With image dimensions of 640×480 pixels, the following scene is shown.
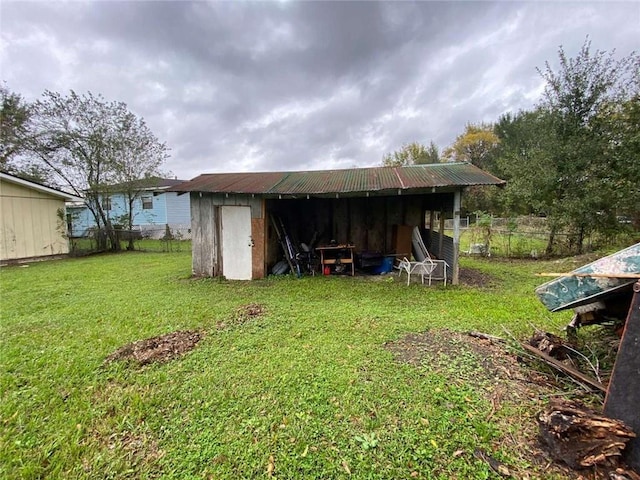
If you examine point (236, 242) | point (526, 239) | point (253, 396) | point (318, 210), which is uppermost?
point (318, 210)

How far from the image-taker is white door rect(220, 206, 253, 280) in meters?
6.53

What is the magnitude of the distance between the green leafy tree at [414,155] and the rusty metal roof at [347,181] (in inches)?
824

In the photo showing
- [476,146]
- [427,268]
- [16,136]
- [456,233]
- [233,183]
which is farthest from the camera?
[476,146]

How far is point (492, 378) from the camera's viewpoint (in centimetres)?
236

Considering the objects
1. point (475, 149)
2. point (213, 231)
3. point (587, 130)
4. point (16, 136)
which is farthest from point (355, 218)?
point (475, 149)

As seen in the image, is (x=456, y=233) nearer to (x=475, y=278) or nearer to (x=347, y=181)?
(x=475, y=278)

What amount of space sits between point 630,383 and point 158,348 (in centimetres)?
395

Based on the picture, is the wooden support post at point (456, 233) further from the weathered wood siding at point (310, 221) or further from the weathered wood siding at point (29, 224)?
the weathered wood siding at point (29, 224)

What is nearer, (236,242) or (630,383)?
(630,383)

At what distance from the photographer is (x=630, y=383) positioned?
1579 millimetres

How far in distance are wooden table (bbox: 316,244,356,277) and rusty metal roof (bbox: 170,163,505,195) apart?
1.63 metres

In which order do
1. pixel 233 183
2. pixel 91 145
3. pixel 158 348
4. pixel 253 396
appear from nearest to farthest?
pixel 253 396, pixel 158 348, pixel 233 183, pixel 91 145

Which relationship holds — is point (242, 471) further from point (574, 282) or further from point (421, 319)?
point (421, 319)

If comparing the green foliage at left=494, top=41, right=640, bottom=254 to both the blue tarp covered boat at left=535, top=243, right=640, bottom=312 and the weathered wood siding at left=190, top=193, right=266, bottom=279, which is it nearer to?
the blue tarp covered boat at left=535, top=243, right=640, bottom=312
